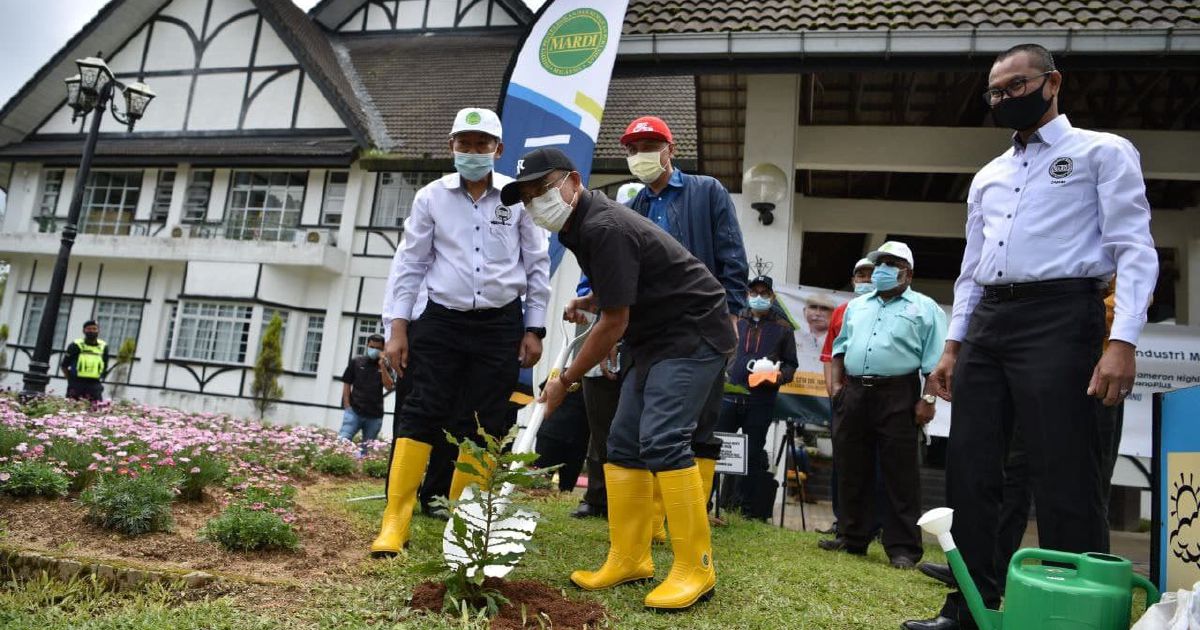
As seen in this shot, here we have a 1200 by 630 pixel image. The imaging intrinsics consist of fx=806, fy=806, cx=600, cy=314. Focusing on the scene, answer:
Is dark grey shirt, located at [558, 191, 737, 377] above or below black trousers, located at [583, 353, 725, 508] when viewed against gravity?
above

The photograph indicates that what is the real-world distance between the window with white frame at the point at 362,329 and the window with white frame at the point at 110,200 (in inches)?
298

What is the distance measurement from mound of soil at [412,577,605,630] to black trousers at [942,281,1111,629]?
1.24 metres

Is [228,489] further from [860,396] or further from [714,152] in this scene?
[714,152]

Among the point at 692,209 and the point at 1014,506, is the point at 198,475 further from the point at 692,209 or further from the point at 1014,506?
the point at 1014,506

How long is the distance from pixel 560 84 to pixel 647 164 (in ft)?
13.5

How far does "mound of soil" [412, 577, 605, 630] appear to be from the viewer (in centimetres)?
259

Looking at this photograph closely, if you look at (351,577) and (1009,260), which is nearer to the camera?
(1009,260)

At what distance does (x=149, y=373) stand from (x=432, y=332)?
19.7m

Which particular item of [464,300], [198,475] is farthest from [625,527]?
[198,475]

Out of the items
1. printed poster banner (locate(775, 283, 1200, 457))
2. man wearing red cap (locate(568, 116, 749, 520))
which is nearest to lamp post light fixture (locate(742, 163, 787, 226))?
printed poster banner (locate(775, 283, 1200, 457))

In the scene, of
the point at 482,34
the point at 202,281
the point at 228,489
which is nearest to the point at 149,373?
the point at 202,281

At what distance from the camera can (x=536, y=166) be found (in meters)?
3.07

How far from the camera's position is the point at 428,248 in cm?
409

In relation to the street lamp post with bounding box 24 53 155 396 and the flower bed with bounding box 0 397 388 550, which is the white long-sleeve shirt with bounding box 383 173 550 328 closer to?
the flower bed with bounding box 0 397 388 550
